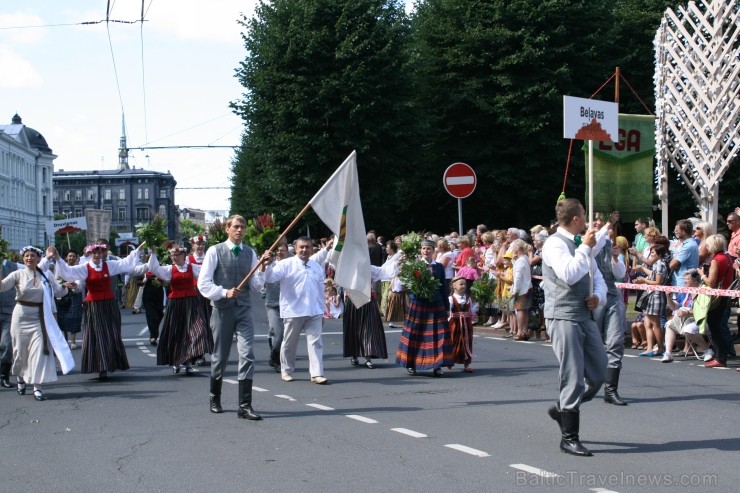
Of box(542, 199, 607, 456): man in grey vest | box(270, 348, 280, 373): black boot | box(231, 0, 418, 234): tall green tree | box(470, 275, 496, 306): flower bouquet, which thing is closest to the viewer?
box(542, 199, 607, 456): man in grey vest

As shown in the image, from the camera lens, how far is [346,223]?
35.6 ft

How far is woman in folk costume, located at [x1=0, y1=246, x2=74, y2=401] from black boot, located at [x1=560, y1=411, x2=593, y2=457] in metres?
6.67

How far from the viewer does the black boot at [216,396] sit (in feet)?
31.9

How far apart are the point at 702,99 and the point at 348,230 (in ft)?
34.8

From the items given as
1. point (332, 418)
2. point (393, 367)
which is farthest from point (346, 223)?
point (393, 367)

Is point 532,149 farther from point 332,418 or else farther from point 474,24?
point 332,418

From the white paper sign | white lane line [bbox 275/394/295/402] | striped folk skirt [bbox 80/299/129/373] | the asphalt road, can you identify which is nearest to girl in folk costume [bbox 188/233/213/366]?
the asphalt road

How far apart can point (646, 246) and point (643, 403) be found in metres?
7.39

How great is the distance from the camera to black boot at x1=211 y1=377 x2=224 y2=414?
31.9ft

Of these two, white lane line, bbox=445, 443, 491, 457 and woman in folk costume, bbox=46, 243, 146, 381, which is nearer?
white lane line, bbox=445, 443, 491, 457

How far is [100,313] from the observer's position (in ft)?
43.1

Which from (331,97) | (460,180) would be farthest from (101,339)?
(331,97)

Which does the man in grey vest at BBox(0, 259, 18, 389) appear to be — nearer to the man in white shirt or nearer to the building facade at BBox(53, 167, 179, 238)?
the man in white shirt

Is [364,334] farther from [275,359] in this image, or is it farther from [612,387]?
[612,387]
